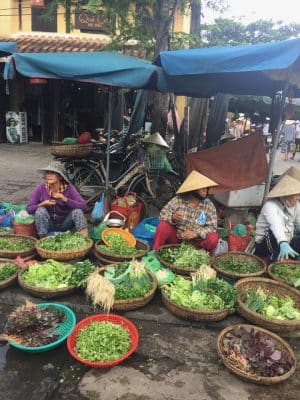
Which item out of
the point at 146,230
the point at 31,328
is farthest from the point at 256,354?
the point at 146,230

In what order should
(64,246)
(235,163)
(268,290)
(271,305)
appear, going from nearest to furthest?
(271,305), (268,290), (64,246), (235,163)

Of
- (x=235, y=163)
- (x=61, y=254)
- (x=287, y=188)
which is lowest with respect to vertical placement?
(x=61, y=254)

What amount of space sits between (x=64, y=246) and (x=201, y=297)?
170 cm

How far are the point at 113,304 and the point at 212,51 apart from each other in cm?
310

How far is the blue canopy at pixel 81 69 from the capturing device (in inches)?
170

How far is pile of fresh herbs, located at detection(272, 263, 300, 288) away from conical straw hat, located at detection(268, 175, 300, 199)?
826 millimetres

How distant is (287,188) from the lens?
4.30m

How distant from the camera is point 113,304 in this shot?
343 cm

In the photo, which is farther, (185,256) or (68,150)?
(68,150)

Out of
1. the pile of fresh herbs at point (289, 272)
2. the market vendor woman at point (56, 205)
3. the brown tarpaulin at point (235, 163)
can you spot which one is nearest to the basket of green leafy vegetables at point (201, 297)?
the pile of fresh herbs at point (289, 272)

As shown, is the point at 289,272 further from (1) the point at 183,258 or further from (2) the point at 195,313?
(2) the point at 195,313

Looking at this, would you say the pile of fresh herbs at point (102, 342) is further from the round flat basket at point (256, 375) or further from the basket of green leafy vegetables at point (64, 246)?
the basket of green leafy vegetables at point (64, 246)

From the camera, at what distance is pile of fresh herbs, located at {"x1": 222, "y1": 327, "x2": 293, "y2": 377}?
275 centimetres

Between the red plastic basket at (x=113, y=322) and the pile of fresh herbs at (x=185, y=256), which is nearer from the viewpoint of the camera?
the red plastic basket at (x=113, y=322)
